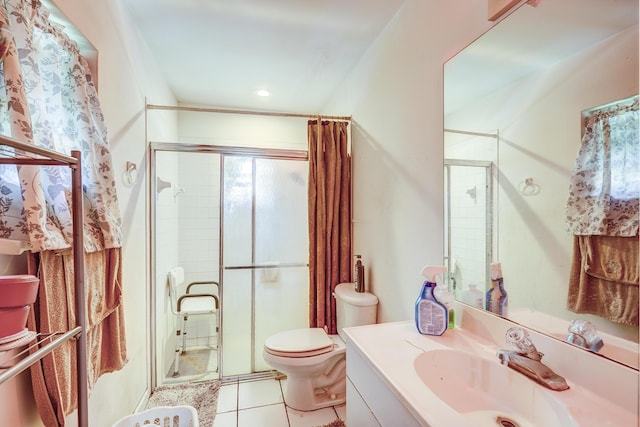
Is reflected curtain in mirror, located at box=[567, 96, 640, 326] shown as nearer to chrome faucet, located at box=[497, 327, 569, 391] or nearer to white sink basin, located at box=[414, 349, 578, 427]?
chrome faucet, located at box=[497, 327, 569, 391]

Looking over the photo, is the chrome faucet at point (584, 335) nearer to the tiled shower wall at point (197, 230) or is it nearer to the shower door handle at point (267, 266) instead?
the shower door handle at point (267, 266)

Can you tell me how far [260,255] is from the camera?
2404 millimetres

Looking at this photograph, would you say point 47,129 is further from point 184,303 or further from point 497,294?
point 184,303

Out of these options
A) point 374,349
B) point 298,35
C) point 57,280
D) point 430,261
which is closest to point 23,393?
point 57,280

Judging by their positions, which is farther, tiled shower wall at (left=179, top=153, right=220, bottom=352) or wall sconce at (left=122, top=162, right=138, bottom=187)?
tiled shower wall at (left=179, top=153, right=220, bottom=352)

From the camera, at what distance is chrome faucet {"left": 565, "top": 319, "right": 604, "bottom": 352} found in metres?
0.75

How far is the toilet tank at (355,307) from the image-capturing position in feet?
6.15

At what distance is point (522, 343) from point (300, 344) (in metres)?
1.37

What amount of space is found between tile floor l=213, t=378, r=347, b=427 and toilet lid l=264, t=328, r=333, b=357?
413mm

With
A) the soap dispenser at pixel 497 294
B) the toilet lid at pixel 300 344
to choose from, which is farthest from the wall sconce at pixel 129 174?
the soap dispenser at pixel 497 294

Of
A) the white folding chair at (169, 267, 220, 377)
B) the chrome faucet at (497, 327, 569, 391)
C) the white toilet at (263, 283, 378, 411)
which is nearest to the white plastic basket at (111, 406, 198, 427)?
the white toilet at (263, 283, 378, 411)

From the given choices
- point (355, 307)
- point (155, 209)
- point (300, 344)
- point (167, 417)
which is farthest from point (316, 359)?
point (155, 209)

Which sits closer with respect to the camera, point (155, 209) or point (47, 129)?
point (47, 129)

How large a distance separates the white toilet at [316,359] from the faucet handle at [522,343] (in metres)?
1.02
